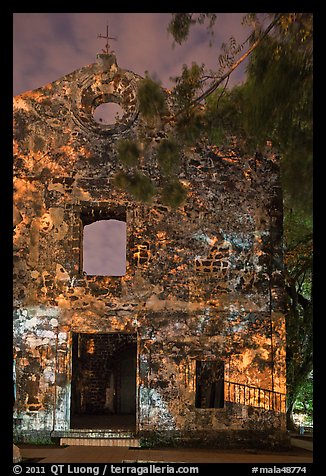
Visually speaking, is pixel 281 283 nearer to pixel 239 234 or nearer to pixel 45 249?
pixel 239 234

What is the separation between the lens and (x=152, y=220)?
10781mm

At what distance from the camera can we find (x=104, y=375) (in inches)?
645

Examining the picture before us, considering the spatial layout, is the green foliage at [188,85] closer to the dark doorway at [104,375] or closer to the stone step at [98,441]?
the stone step at [98,441]

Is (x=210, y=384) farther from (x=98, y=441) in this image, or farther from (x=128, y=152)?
(x=128, y=152)

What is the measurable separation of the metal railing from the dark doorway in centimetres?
624

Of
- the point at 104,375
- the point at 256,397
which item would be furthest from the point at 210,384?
the point at 104,375

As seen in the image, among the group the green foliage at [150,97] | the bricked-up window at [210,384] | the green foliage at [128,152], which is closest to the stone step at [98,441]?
the bricked-up window at [210,384]

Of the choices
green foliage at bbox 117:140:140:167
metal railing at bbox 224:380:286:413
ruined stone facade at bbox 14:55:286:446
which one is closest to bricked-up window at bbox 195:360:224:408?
ruined stone facade at bbox 14:55:286:446

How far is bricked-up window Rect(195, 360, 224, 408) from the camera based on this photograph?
11195mm

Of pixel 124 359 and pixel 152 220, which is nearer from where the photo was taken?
pixel 152 220

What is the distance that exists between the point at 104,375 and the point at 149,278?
7156 mm

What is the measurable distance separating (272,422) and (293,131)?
660cm

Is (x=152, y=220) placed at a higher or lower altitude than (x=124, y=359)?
higher
